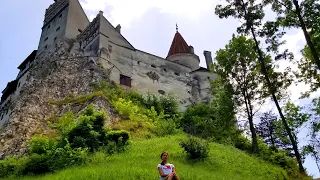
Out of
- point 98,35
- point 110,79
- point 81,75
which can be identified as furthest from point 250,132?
point 98,35

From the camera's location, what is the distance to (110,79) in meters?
32.8

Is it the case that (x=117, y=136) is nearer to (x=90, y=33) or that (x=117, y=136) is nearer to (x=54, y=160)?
(x=54, y=160)

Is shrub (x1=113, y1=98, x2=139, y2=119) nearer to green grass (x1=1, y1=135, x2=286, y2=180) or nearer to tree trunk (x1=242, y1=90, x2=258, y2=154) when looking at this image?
green grass (x1=1, y1=135, x2=286, y2=180)

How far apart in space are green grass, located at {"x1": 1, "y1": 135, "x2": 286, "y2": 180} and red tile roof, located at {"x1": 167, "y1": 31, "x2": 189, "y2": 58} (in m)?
24.2

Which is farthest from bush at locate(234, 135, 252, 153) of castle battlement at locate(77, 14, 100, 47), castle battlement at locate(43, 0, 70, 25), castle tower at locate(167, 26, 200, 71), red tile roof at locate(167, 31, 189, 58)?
castle battlement at locate(43, 0, 70, 25)

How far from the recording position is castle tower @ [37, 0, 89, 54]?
4169 cm

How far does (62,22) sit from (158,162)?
32.5 meters

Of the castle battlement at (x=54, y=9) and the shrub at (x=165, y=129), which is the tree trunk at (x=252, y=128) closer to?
the shrub at (x=165, y=129)

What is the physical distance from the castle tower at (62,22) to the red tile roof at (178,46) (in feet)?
37.5

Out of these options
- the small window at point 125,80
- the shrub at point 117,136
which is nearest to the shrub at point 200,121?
the small window at point 125,80

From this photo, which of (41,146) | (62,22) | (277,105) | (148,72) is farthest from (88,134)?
(62,22)

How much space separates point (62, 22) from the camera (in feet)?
141

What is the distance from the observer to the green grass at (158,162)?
493 inches

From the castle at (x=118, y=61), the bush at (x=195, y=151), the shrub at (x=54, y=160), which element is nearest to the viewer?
the shrub at (x=54, y=160)
